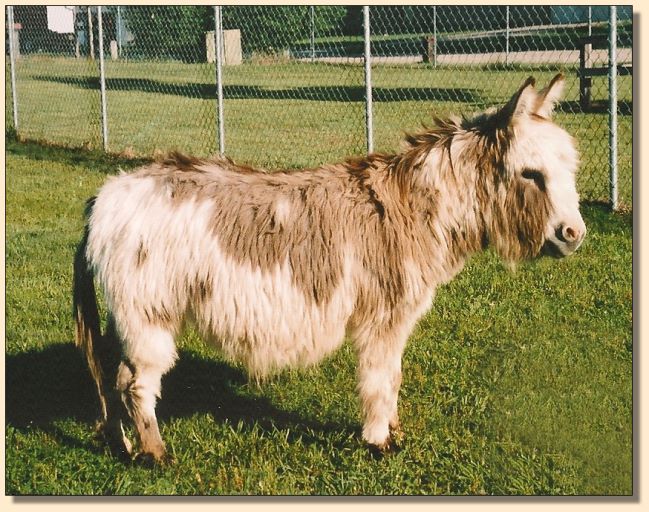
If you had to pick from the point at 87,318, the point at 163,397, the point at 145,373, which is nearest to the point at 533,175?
the point at 145,373

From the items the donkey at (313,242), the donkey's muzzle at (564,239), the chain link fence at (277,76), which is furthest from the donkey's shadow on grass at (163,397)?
the chain link fence at (277,76)

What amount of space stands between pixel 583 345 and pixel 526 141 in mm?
2334

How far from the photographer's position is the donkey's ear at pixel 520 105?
150 inches

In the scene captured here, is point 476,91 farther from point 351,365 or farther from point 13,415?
point 13,415

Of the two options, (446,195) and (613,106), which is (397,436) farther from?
(613,106)

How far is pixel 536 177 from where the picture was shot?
154 inches

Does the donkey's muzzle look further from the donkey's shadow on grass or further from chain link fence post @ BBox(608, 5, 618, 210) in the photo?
chain link fence post @ BBox(608, 5, 618, 210)

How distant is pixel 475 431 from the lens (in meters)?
4.70

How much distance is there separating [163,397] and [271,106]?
470 inches

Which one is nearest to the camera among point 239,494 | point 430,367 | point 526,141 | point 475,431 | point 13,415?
point 526,141

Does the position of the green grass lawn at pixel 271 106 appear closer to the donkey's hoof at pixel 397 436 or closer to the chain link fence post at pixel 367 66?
the chain link fence post at pixel 367 66

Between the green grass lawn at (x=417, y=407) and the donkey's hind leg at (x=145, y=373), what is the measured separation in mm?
296

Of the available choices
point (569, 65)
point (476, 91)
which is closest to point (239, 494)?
point (476, 91)

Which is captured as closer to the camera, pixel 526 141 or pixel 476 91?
pixel 526 141
